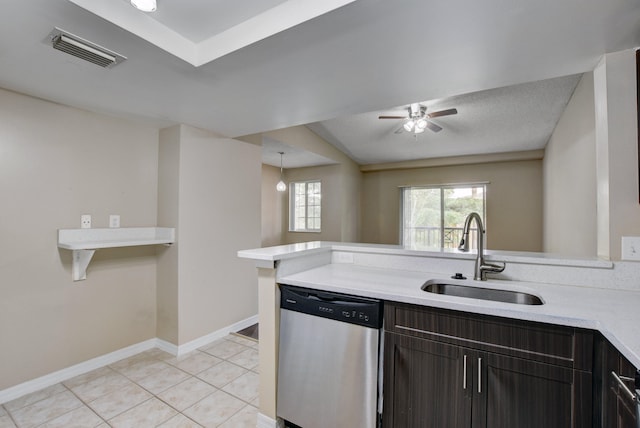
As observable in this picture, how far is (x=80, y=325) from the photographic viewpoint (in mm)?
2453

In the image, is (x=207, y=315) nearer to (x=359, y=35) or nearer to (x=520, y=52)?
(x=359, y=35)

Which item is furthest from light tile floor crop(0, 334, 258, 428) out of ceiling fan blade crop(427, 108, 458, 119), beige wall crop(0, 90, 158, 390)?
ceiling fan blade crop(427, 108, 458, 119)

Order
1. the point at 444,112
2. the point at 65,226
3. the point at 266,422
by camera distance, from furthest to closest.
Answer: the point at 444,112 < the point at 65,226 < the point at 266,422

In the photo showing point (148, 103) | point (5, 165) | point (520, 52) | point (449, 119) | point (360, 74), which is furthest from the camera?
point (449, 119)

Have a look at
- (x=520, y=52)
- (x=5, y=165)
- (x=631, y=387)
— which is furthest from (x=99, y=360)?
(x=520, y=52)

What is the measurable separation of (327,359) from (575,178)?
285cm

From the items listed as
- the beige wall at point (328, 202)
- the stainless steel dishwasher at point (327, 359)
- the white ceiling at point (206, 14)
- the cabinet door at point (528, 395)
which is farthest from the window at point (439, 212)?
the white ceiling at point (206, 14)

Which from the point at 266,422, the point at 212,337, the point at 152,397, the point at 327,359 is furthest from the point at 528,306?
the point at 212,337

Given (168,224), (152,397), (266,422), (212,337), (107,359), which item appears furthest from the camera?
(212,337)

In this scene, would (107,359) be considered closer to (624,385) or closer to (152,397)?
(152,397)

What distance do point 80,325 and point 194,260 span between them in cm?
103

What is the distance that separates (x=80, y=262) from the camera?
2.41 metres

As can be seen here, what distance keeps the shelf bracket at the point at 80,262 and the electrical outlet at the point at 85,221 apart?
8.4 inches

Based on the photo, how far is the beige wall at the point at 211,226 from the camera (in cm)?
284
